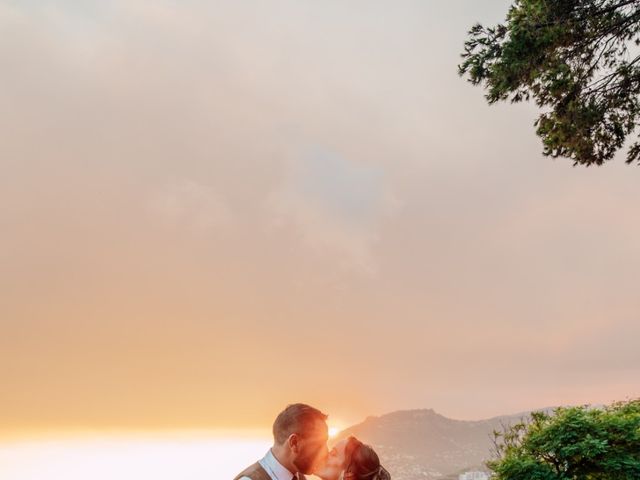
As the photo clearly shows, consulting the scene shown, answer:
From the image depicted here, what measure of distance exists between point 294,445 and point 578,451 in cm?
1162

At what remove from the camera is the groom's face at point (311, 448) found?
3846mm

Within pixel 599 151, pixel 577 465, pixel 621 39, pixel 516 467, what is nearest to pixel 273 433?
pixel 516 467

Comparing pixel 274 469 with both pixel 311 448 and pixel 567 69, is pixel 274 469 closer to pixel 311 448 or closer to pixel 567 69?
pixel 311 448

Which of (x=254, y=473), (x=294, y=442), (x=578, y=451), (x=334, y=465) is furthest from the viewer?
(x=578, y=451)

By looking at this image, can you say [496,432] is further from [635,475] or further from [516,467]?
[635,475]

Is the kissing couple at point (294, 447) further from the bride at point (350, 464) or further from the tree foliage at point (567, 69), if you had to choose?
the tree foliage at point (567, 69)

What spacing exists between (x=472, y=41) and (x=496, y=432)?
11.7 meters

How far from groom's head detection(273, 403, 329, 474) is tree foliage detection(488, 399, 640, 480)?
35.8 feet

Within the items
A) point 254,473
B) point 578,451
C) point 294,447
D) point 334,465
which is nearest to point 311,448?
point 294,447

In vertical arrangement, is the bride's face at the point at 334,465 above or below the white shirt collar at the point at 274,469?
above

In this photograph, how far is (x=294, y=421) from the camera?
386 centimetres

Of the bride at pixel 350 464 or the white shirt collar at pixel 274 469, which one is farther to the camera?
the bride at pixel 350 464

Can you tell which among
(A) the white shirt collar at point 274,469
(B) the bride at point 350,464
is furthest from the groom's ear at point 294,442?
(B) the bride at point 350,464

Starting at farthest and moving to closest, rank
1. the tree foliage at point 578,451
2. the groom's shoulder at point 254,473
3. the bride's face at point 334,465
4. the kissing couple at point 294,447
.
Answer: the tree foliage at point 578,451
the bride's face at point 334,465
the kissing couple at point 294,447
the groom's shoulder at point 254,473
